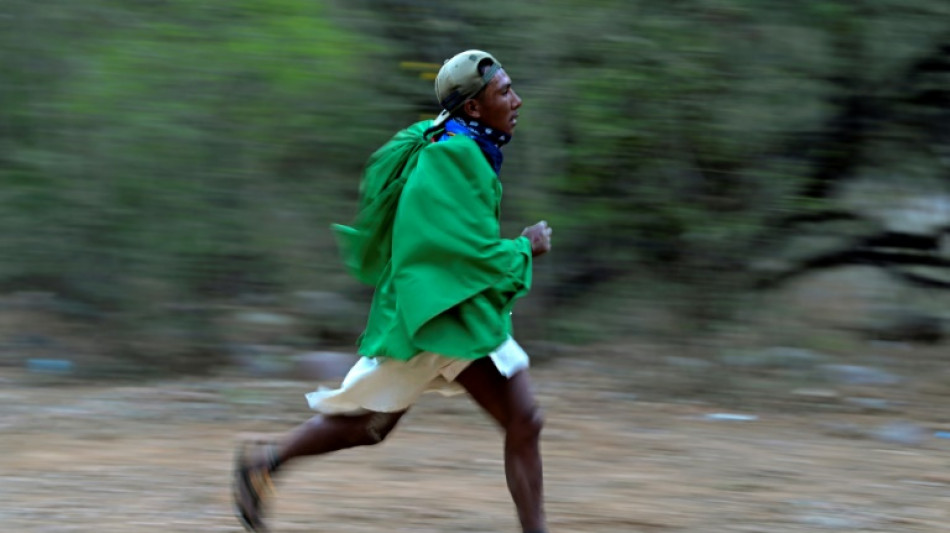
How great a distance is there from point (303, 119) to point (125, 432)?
199cm

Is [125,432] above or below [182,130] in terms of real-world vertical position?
below

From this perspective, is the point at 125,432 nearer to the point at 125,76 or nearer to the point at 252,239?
the point at 252,239

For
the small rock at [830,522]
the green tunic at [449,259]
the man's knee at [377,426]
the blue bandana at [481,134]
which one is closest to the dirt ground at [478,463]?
the small rock at [830,522]

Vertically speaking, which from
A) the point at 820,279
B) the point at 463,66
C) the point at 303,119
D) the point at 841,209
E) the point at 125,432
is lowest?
the point at 125,432

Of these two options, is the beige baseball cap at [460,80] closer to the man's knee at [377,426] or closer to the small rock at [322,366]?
the man's knee at [377,426]

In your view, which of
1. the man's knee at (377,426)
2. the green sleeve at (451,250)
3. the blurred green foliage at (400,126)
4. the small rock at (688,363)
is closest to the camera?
the green sleeve at (451,250)

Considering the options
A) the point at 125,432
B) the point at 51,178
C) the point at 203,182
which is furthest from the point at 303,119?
the point at 125,432

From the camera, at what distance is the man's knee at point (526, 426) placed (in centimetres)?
392

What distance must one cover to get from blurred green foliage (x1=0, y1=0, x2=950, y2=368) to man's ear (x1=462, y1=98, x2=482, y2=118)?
2.87 m

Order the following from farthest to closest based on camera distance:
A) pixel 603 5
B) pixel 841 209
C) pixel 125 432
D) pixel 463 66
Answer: pixel 841 209 < pixel 603 5 < pixel 125 432 < pixel 463 66

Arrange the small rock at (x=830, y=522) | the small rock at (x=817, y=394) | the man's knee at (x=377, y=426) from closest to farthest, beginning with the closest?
1. the man's knee at (x=377, y=426)
2. the small rock at (x=830, y=522)
3. the small rock at (x=817, y=394)

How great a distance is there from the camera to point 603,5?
6641 mm

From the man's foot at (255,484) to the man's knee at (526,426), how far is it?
837mm

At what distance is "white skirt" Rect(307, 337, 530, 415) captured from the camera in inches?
154
